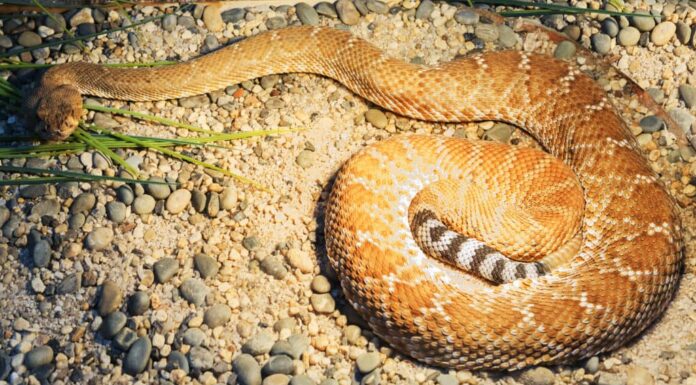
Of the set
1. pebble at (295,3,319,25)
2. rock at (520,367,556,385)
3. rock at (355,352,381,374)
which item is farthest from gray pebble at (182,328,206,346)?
pebble at (295,3,319,25)

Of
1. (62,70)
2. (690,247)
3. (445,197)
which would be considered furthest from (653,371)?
(62,70)

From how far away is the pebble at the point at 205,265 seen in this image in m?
3.92

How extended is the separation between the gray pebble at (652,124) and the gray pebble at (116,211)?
3203 mm

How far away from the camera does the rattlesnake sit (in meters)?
3.49

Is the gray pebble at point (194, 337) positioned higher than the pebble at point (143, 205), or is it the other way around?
the pebble at point (143, 205)

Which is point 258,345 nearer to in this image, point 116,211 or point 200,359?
point 200,359

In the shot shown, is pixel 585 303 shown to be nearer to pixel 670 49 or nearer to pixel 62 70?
pixel 670 49

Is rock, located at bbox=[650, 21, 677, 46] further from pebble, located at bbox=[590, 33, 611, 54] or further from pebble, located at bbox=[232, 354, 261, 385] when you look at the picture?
pebble, located at bbox=[232, 354, 261, 385]

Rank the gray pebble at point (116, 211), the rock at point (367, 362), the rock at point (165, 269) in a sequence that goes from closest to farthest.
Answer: the rock at point (367, 362) → the rock at point (165, 269) → the gray pebble at point (116, 211)

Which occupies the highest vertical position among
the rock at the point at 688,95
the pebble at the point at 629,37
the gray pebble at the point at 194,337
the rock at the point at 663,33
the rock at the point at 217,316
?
the rock at the point at 663,33

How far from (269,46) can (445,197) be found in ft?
5.58

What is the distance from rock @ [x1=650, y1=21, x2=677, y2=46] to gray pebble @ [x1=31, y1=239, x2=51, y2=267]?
157 inches

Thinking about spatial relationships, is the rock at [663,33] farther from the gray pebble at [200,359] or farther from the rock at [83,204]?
the rock at [83,204]

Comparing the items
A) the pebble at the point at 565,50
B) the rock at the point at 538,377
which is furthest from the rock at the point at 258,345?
the pebble at the point at 565,50
